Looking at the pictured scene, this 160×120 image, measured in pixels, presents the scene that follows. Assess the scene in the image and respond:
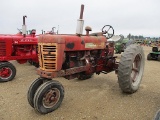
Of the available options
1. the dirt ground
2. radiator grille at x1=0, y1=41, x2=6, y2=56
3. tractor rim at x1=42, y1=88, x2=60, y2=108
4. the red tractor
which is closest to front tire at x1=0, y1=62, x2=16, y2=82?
the red tractor

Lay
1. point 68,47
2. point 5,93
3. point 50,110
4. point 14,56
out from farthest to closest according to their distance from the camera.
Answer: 1. point 14,56
2. point 5,93
3. point 68,47
4. point 50,110

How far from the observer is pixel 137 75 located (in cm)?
543

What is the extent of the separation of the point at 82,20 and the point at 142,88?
2.54 m

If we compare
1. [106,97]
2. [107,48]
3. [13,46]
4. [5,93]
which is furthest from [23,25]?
[106,97]

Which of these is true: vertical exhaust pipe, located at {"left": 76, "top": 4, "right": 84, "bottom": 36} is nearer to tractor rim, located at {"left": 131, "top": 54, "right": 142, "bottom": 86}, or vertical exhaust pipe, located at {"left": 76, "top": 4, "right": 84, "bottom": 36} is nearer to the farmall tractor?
the farmall tractor

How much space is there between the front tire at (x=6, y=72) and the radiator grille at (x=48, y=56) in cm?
285

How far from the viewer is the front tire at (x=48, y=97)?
369cm

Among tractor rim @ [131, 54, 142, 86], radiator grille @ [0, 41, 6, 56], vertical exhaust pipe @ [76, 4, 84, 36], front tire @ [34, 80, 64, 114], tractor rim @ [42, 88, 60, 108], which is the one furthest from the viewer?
radiator grille @ [0, 41, 6, 56]

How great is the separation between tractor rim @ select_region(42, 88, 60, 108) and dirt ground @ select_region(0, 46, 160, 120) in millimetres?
182

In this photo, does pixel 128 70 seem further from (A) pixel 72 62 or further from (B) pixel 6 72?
(B) pixel 6 72

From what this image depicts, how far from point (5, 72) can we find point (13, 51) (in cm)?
98

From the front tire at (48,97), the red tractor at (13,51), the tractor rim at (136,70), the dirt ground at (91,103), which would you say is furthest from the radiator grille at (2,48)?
the tractor rim at (136,70)

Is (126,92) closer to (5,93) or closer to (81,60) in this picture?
(81,60)

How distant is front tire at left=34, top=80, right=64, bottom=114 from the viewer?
3.69 m
